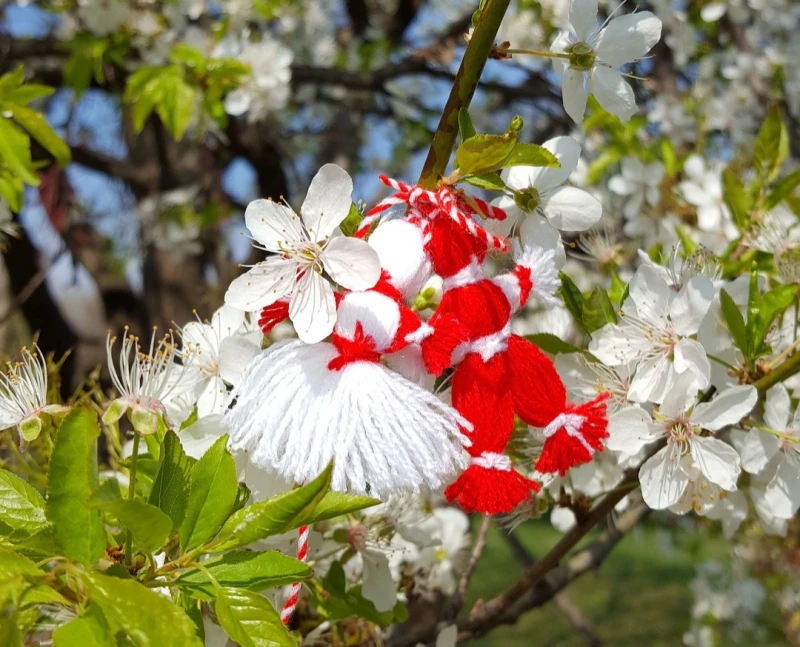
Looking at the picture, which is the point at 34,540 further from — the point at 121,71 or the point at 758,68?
the point at 758,68

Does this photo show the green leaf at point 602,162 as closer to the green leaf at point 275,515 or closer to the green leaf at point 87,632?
the green leaf at point 275,515

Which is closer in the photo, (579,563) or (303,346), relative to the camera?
(303,346)

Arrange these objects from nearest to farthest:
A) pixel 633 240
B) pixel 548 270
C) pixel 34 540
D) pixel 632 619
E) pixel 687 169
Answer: pixel 34 540, pixel 548 270, pixel 687 169, pixel 633 240, pixel 632 619

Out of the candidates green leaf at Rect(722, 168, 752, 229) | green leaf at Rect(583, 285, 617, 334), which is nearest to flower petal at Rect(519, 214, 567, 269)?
green leaf at Rect(583, 285, 617, 334)

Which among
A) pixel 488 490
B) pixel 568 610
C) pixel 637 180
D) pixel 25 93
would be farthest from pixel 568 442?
pixel 568 610

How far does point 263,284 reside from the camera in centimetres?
63

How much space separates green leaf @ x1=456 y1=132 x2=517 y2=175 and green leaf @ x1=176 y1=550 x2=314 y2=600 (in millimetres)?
345

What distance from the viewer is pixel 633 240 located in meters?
2.03

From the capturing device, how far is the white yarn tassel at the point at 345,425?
55 centimetres

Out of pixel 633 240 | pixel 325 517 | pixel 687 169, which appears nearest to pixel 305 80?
pixel 633 240

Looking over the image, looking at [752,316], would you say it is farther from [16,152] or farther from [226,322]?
[16,152]

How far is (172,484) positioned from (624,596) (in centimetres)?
595

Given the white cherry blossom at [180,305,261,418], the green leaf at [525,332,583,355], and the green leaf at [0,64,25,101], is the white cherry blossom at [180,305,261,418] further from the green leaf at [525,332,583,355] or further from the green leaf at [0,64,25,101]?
the green leaf at [0,64,25,101]

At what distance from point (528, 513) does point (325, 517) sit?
39cm
